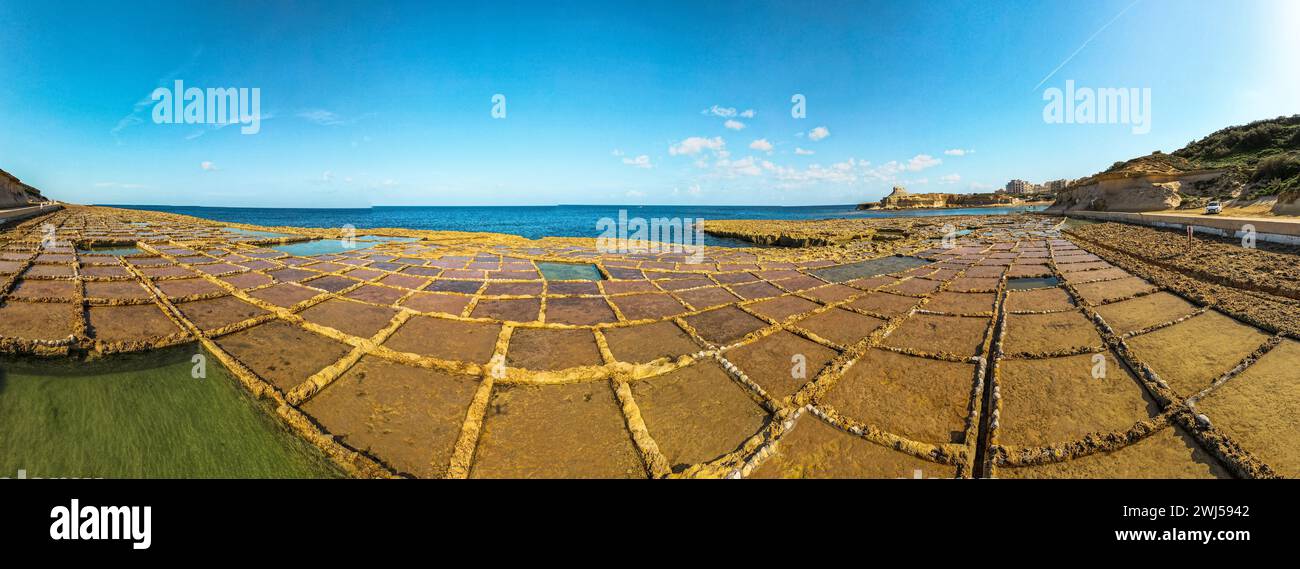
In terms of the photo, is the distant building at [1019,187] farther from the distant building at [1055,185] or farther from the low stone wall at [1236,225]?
the low stone wall at [1236,225]

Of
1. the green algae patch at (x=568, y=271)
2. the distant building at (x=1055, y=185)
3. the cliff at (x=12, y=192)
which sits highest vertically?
the distant building at (x=1055, y=185)

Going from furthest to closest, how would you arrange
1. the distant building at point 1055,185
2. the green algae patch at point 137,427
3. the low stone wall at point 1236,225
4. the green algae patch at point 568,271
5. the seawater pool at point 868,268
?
the distant building at point 1055,185
the low stone wall at point 1236,225
the seawater pool at point 868,268
the green algae patch at point 568,271
the green algae patch at point 137,427

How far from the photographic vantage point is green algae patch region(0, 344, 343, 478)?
2.28 meters

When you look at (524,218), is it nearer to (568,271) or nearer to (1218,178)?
(568,271)

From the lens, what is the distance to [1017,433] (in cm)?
250

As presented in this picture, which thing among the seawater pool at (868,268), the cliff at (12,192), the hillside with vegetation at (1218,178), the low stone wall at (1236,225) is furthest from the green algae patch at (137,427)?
the cliff at (12,192)

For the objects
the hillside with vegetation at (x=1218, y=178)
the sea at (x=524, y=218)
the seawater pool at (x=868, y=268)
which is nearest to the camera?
the seawater pool at (x=868, y=268)

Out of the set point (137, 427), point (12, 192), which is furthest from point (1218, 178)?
point (12, 192)

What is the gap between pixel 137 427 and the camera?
2566 millimetres

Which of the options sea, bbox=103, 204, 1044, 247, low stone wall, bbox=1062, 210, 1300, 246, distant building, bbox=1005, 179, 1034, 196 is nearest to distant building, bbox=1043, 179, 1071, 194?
distant building, bbox=1005, 179, 1034, 196

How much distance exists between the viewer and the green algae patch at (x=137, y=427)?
2283 mm
